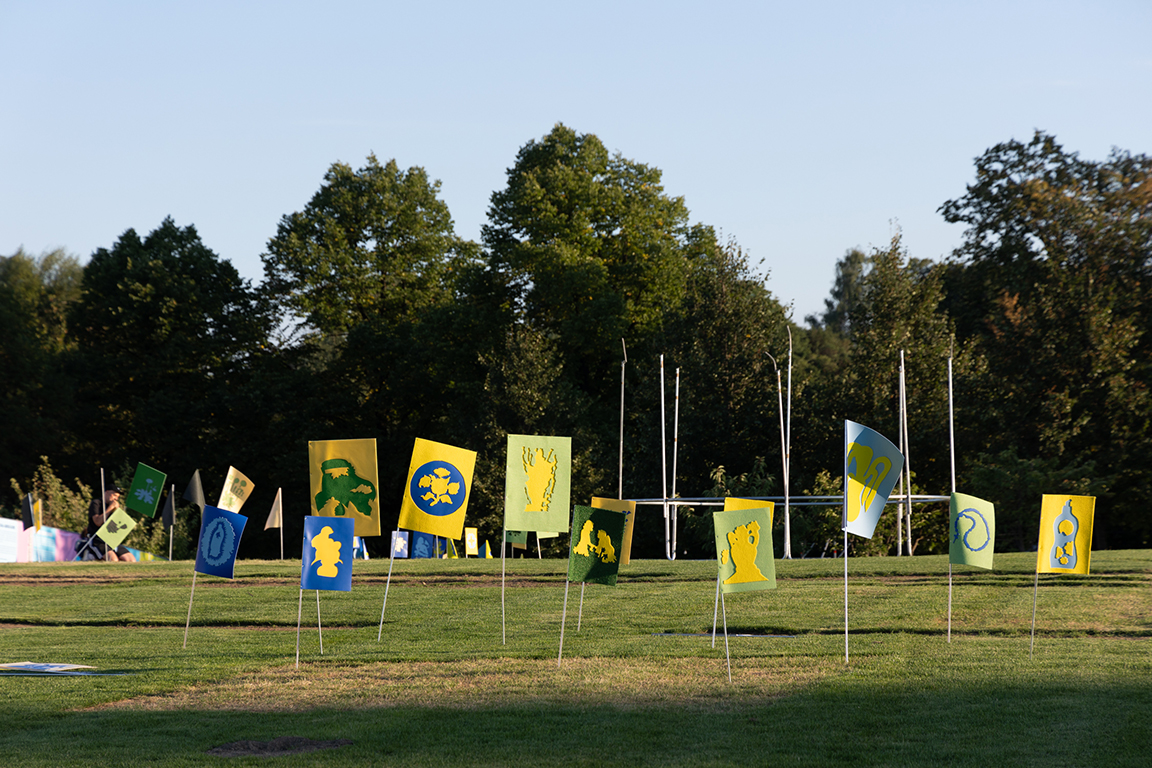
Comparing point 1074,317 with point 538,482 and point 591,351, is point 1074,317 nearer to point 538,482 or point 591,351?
point 591,351

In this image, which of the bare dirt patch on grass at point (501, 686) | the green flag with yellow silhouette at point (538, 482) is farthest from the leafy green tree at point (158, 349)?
the bare dirt patch on grass at point (501, 686)

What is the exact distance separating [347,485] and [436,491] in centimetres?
→ 110

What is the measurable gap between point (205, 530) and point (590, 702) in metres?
5.63

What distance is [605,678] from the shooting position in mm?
10867

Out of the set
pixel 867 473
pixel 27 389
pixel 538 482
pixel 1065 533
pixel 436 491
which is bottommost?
pixel 1065 533

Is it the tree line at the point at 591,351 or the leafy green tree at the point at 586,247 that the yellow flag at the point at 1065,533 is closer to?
the tree line at the point at 591,351

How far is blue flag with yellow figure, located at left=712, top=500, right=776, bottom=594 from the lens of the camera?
11.3 metres

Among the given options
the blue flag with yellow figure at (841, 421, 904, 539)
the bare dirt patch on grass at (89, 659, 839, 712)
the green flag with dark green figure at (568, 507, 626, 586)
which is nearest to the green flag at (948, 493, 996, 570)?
the blue flag with yellow figure at (841, 421, 904, 539)

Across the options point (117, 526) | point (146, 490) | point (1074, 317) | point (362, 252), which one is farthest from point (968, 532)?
point (362, 252)

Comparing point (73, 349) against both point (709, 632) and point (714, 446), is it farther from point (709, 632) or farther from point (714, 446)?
point (709, 632)

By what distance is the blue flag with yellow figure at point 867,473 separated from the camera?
38.3ft

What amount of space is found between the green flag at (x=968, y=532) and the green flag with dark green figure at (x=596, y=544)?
13.2 feet

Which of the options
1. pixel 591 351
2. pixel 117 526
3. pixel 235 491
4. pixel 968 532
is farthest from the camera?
pixel 591 351

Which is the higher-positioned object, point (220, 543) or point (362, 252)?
point (362, 252)
